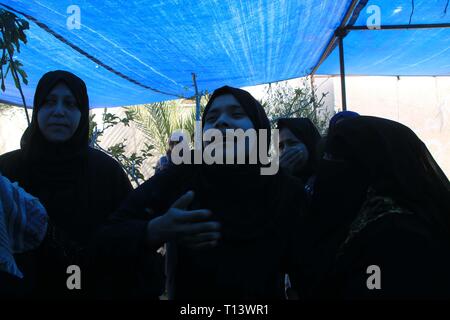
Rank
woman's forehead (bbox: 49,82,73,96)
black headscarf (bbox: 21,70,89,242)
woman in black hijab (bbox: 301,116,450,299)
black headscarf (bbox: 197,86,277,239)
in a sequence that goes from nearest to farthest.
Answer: woman in black hijab (bbox: 301,116,450,299) → black headscarf (bbox: 197,86,277,239) → black headscarf (bbox: 21,70,89,242) → woman's forehead (bbox: 49,82,73,96)

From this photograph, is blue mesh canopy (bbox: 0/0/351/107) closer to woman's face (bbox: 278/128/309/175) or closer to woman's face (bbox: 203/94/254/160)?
woman's face (bbox: 278/128/309/175)

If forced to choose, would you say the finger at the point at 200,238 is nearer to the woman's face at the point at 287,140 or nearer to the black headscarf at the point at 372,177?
the black headscarf at the point at 372,177

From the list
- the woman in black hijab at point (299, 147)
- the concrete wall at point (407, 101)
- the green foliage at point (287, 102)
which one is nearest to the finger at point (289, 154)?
the woman in black hijab at point (299, 147)

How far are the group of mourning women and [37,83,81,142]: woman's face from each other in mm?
125

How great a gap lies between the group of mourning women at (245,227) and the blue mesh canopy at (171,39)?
144 centimetres

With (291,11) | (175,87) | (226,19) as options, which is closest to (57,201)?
(226,19)

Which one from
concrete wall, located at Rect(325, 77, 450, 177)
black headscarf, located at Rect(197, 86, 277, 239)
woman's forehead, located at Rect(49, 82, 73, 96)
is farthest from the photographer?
concrete wall, located at Rect(325, 77, 450, 177)

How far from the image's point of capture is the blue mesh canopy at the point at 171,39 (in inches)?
98.4

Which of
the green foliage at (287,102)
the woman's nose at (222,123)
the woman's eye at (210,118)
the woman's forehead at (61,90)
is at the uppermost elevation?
the green foliage at (287,102)

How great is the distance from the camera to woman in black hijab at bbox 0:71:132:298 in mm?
1327

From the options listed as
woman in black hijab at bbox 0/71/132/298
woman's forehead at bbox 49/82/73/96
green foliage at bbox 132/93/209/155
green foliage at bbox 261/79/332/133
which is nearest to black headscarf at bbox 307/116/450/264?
woman in black hijab at bbox 0/71/132/298

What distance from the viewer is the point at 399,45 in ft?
14.4

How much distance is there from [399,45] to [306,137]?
2.89m
